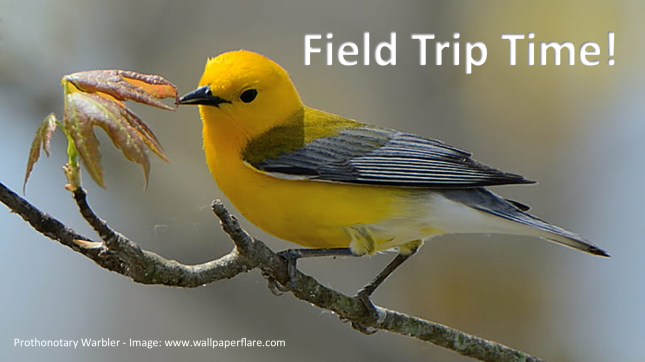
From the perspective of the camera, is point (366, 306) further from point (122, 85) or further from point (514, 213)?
point (122, 85)

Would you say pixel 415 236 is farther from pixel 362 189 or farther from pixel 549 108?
pixel 549 108

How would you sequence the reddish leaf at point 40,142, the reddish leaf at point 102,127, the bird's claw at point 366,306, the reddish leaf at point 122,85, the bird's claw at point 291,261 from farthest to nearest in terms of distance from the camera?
the bird's claw at point 366,306, the bird's claw at point 291,261, the reddish leaf at point 122,85, the reddish leaf at point 40,142, the reddish leaf at point 102,127

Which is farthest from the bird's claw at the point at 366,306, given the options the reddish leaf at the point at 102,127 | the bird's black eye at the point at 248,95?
the reddish leaf at the point at 102,127

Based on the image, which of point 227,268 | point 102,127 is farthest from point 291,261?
point 102,127

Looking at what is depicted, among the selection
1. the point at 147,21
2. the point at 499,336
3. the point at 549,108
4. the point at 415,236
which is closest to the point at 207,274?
the point at 415,236

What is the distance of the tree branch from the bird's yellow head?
1038 millimetres

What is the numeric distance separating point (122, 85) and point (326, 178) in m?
1.75

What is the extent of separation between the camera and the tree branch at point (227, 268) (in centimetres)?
260

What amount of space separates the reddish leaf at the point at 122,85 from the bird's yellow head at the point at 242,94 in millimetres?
1146

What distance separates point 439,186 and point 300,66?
4.17 metres

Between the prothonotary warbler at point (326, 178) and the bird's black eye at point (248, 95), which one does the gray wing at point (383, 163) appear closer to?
the prothonotary warbler at point (326, 178)

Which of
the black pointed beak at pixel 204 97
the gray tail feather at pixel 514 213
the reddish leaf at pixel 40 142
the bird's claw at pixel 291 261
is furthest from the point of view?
the gray tail feather at pixel 514 213

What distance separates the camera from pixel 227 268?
3.03 m

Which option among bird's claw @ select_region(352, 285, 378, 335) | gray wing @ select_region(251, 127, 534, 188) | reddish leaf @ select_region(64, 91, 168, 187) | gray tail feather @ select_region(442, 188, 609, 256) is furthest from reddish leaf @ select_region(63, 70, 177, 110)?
gray tail feather @ select_region(442, 188, 609, 256)
